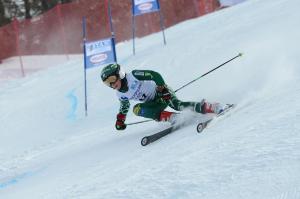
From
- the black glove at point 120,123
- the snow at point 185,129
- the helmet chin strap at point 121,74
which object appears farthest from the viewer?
the black glove at point 120,123

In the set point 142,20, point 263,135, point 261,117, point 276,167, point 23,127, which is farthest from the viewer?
point 142,20

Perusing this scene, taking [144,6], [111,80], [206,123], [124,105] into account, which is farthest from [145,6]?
[206,123]

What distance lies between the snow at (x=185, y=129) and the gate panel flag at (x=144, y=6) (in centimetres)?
105

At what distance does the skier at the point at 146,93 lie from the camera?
6.99 meters

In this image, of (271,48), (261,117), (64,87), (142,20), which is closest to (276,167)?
(261,117)

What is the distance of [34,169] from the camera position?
25.8 feet

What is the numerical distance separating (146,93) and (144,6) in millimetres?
7135

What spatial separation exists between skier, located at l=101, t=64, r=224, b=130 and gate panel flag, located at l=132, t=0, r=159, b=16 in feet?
22.8

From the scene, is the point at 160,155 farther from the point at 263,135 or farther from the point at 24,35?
the point at 24,35

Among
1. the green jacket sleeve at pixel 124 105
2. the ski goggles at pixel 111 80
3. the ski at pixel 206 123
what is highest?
the ski goggles at pixel 111 80

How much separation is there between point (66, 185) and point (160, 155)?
113 cm

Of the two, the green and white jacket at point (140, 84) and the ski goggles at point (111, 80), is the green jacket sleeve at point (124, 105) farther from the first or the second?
the ski goggles at point (111, 80)

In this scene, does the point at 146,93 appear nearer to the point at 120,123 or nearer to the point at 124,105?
the point at 124,105

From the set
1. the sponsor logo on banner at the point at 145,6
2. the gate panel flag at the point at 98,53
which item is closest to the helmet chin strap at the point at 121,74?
the gate panel flag at the point at 98,53
